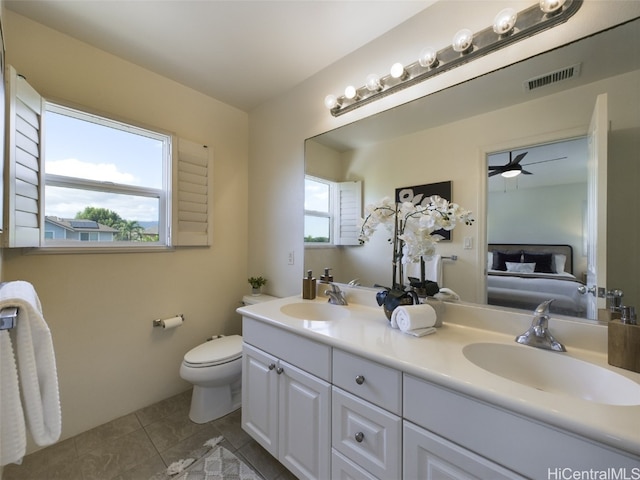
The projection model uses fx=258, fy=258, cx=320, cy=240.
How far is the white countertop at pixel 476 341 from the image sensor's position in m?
0.56

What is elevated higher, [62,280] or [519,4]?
[519,4]

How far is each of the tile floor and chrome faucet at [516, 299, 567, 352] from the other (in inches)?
50.9

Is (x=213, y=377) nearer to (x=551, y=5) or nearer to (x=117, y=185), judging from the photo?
(x=117, y=185)

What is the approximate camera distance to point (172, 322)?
1.86 meters

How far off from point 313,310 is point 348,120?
1243 mm

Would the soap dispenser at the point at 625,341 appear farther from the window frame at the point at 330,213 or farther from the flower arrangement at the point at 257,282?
the flower arrangement at the point at 257,282

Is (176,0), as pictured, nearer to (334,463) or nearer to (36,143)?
(36,143)

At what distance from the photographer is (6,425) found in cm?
63

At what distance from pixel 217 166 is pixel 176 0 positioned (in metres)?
1.08

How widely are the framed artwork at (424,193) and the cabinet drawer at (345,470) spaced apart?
1.01 metres

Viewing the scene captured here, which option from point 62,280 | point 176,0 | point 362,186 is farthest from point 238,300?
point 176,0

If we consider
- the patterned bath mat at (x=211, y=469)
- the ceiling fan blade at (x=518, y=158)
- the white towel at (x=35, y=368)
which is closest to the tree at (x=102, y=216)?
the white towel at (x=35, y=368)

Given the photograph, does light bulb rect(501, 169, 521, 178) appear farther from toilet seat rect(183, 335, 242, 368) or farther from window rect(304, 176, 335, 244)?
toilet seat rect(183, 335, 242, 368)

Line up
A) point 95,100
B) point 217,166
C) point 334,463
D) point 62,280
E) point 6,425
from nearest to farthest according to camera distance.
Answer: point 6,425 < point 334,463 < point 62,280 < point 95,100 < point 217,166
